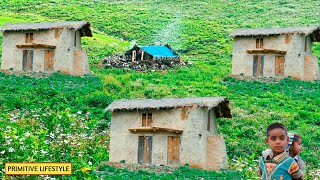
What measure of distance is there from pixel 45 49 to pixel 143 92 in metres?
11.2

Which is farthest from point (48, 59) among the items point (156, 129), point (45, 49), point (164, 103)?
point (156, 129)

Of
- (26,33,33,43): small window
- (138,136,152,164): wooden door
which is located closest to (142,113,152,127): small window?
(138,136,152,164): wooden door

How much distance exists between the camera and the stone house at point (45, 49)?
2119 inches

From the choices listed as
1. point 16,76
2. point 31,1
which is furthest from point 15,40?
point 31,1

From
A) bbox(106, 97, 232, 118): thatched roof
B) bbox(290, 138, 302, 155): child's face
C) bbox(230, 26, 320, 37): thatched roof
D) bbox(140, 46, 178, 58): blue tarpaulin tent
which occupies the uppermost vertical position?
bbox(230, 26, 320, 37): thatched roof

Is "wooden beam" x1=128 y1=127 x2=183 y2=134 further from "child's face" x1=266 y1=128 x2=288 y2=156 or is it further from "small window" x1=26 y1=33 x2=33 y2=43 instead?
"child's face" x1=266 y1=128 x2=288 y2=156

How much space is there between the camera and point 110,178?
88.4ft

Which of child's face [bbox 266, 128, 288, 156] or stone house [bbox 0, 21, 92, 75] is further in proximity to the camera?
stone house [bbox 0, 21, 92, 75]

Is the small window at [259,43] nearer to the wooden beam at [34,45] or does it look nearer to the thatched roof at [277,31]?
the thatched roof at [277,31]

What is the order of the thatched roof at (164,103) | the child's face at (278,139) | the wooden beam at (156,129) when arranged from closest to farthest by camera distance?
the child's face at (278,139) < the thatched roof at (164,103) < the wooden beam at (156,129)

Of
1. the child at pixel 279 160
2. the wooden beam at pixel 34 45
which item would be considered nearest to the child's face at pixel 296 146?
the child at pixel 279 160

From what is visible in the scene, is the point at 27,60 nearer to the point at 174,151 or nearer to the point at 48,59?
the point at 48,59

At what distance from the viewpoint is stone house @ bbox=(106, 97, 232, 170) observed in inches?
1326

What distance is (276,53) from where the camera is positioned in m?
54.3
